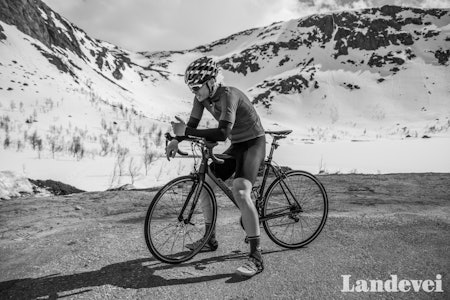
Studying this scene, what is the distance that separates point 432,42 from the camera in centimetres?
7438

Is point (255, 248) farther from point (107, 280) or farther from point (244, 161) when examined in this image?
point (107, 280)

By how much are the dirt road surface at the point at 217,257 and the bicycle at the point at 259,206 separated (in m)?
0.20

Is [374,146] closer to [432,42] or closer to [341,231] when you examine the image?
[341,231]

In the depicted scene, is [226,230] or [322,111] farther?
[322,111]

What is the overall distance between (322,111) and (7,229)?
54538 millimetres

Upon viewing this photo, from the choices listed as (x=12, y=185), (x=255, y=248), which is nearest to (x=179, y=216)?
(x=255, y=248)

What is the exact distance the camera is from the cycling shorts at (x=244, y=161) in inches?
133

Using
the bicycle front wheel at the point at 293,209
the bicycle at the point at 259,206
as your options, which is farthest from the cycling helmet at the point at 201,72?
the bicycle front wheel at the point at 293,209

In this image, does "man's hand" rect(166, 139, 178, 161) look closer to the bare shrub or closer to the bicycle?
the bicycle

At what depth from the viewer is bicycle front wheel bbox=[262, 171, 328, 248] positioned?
12.3 ft

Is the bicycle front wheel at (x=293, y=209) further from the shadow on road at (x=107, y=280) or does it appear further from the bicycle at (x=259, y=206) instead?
the shadow on road at (x=107, y=280)

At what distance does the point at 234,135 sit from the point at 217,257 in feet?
4.27

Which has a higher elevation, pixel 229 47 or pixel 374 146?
pixel 229 47

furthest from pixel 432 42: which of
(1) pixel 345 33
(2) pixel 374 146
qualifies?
(2) pixel 374 146
